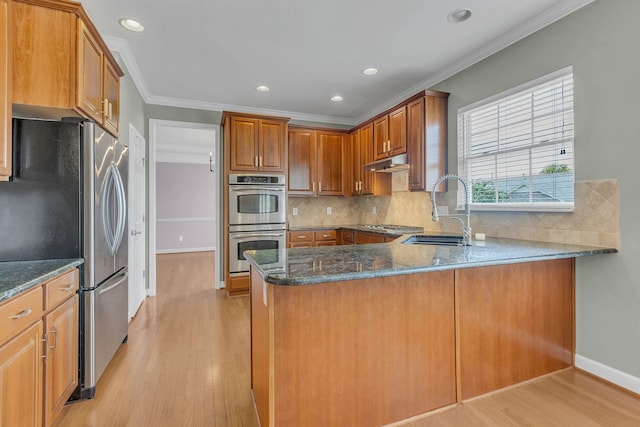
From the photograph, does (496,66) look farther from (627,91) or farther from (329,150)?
(329,150)

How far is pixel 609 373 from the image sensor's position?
6.84ft

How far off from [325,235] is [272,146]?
1.51m

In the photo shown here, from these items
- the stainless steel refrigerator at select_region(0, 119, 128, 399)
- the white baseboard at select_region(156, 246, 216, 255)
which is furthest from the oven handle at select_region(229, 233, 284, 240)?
the white baseboard at select_region(156, 246, 216, 255)

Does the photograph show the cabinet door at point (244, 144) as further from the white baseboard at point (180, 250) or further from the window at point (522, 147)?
the white baseboard at point (180, 250)

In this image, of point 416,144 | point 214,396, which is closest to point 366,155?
point 416,144

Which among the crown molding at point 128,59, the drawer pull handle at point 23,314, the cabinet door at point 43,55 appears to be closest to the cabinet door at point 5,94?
the cabinet door at point 43,55

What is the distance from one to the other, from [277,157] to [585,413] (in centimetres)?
388

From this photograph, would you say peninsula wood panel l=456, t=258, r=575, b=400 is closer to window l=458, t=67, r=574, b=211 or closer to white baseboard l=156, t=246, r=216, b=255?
window l=458, t=67, r=574, b=211

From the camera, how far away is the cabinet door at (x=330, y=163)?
491 cm

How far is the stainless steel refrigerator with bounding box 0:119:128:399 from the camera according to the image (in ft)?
5.90

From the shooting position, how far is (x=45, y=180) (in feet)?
6.01

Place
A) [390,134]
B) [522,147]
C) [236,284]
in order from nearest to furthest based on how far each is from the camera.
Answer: [522,147], [390,134], [236,284]

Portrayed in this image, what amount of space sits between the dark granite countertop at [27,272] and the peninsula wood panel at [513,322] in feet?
7.01

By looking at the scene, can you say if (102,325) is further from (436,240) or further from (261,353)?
(436,240)
